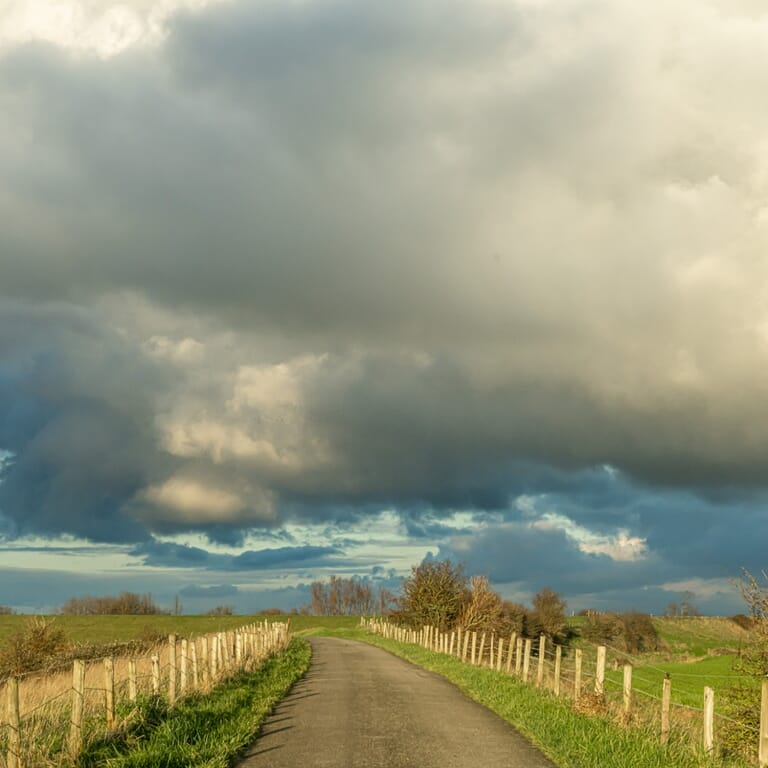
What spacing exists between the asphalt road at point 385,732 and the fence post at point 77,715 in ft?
8.12

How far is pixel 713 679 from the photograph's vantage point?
69.1m

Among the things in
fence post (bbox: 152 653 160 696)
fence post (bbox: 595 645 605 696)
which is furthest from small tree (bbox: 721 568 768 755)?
fence post (bbox: 152 653 160 696)

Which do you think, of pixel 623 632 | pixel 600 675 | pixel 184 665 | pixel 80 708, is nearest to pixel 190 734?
pixel 80 708

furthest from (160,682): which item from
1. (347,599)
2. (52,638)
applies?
(347,599)

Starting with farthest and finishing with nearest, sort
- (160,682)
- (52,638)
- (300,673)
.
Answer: (52,638) < (300,673) < (160,682)

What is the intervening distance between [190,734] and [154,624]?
131 metres

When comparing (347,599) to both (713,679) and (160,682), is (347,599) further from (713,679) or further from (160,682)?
(160,682)

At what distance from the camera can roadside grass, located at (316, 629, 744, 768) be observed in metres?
13.6

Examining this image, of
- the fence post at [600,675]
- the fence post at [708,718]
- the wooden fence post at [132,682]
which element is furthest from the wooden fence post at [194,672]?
the fence post at [708,718]

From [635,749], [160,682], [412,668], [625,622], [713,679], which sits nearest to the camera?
[635,749]

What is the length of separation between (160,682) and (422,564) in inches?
2193

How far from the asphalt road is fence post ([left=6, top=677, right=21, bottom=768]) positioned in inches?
135

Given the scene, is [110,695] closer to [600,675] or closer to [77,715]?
[77,715]

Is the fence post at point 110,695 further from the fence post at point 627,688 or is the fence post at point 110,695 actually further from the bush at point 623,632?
the bush at point 623,632
